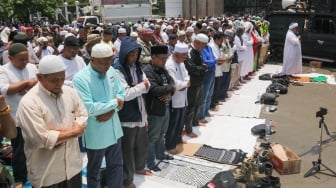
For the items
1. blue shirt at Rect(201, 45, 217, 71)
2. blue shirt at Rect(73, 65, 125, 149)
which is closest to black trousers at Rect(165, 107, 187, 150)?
blue shirt at Rect(201, 45, 217, 71)

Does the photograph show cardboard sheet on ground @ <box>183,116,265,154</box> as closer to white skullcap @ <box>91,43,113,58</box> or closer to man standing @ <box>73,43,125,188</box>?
man standing @ <box>73,43,125,188</box>

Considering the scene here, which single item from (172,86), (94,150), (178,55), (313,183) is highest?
(178,55)

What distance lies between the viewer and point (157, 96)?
195 inches

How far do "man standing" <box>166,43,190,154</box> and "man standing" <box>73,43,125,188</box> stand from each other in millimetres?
1579

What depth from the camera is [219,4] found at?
39.7 metres

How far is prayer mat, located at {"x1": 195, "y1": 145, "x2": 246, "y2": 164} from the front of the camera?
5.74 meters

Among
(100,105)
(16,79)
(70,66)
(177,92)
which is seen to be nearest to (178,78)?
(177,92)

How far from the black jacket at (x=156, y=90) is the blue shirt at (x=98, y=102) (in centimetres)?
93

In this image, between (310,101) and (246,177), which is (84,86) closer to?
(246,177)

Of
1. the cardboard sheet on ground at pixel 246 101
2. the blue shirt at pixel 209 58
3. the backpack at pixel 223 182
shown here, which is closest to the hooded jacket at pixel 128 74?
the backpack at pixel 223 182

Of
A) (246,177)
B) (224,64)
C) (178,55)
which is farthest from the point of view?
(224,64)

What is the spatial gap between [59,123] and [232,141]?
4162 mm

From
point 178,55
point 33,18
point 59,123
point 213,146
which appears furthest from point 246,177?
point 33,18

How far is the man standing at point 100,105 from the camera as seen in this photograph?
3.72m
